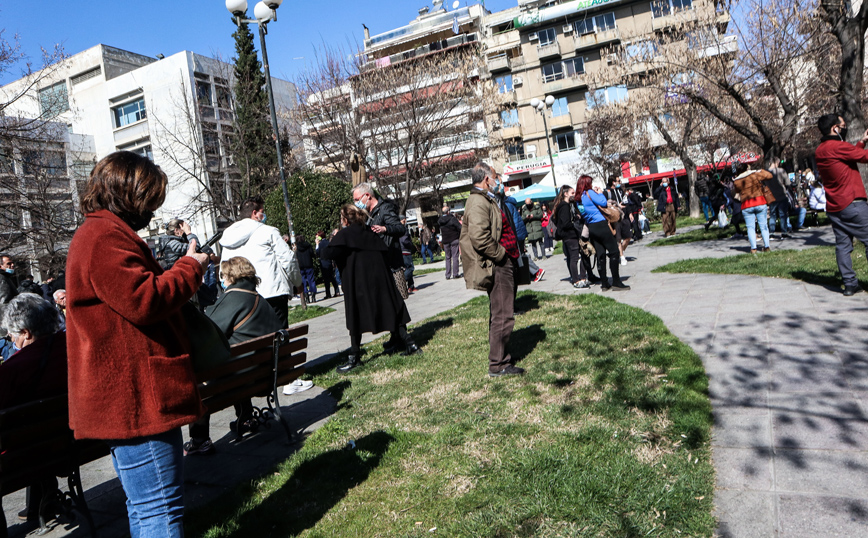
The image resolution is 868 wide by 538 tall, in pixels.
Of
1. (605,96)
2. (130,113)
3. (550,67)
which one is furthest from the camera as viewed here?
(550,67)

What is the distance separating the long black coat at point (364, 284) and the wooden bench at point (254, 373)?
155cm

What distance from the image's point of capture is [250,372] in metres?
4.50

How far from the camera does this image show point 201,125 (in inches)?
1005

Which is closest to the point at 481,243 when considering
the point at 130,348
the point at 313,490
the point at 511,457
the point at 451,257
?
the point at 511,457

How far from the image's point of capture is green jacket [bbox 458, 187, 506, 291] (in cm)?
535

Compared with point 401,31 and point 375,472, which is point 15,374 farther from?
point 401,31

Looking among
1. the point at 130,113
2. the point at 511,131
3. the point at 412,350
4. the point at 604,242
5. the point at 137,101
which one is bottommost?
the point at 412,350

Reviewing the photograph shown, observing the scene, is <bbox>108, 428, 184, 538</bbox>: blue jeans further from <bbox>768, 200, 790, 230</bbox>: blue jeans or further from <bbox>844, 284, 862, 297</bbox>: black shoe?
<bbox>768, 200, 790, 230</bbox>: blue jeans

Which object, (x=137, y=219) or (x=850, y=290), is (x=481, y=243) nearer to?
(x=137, y=219)

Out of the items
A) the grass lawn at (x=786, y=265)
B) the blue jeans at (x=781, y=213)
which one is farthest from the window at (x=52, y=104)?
the blue jeans at (x=781, y=213)

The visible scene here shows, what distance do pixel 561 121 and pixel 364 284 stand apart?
46.9 meters

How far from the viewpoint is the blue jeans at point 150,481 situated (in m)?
2.28

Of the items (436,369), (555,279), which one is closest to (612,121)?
(555,279)

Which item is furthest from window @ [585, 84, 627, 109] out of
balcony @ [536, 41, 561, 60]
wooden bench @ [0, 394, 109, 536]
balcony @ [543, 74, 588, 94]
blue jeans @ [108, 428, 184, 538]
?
blue jeans @ [108, 428, 184, 538]
